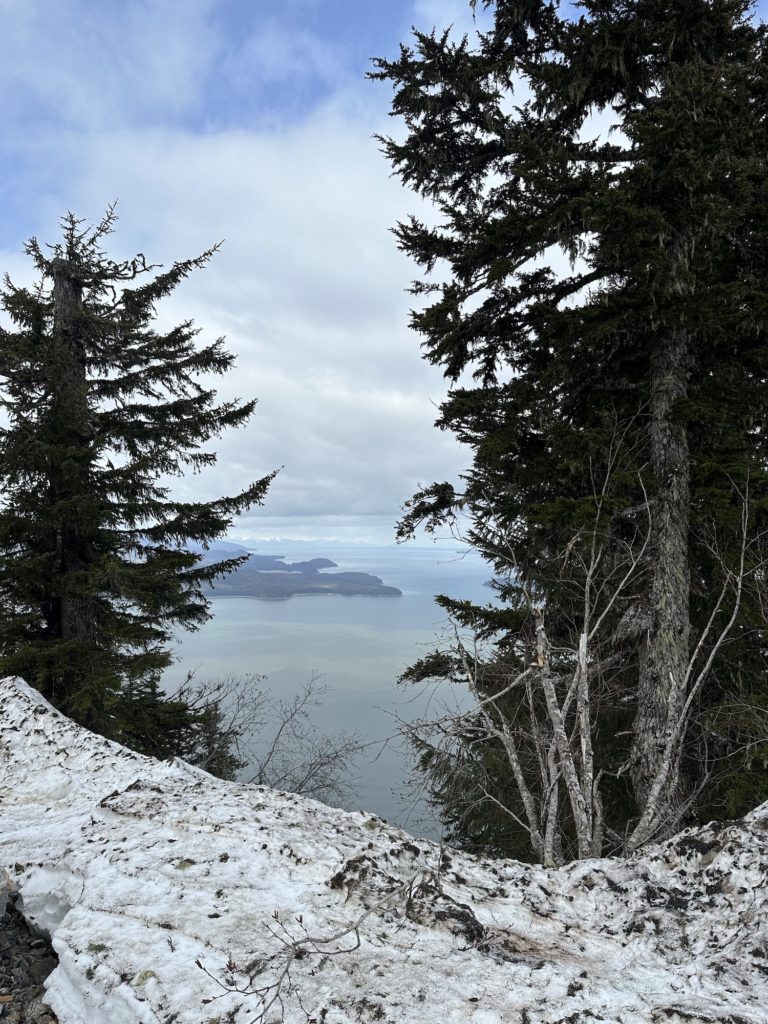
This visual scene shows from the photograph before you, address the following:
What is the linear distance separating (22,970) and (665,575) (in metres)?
7.47

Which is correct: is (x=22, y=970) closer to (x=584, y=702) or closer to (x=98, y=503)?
(x=584, y=702)

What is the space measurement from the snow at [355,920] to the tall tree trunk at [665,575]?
13.0 ft

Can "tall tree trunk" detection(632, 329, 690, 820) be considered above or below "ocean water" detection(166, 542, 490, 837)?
above

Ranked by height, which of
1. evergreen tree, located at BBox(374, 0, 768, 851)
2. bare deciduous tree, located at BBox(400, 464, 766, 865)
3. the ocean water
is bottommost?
the ocean water

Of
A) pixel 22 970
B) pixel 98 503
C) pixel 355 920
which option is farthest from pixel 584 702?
pixel 98 503

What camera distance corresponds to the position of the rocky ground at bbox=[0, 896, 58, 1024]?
8.30 ft

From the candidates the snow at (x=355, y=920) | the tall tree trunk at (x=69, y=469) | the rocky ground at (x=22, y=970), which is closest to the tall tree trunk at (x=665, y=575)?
the snow at (x=355, y=920)

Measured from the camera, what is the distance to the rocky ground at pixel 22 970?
2.53m

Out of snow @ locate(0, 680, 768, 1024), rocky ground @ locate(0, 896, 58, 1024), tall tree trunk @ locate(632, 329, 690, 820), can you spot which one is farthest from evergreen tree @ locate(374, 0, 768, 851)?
rocky ground @ locate(0, 896, 58, 1024)

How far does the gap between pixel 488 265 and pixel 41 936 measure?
8870 millimetres

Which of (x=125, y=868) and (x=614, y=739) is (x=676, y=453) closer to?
(x=614, y=739)

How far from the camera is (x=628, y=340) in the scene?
744 centimetres

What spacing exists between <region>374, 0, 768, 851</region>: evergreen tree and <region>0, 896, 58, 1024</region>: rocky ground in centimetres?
505

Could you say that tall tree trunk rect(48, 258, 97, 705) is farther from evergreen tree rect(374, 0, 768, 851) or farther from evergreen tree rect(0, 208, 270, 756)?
evergreen tree rect(374, 0, 768, 851)
